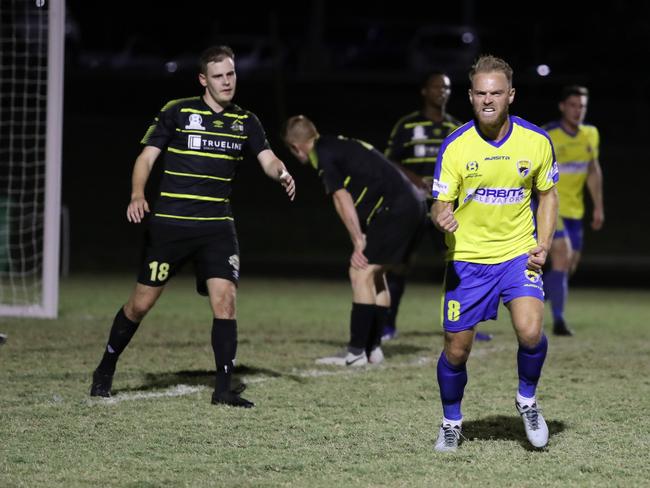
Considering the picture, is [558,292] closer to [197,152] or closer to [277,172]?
[277,172]

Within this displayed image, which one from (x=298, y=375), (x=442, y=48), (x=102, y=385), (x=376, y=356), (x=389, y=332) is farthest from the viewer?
(x=442, y=48)

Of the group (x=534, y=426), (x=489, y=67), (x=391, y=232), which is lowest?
(x=534, y=426)

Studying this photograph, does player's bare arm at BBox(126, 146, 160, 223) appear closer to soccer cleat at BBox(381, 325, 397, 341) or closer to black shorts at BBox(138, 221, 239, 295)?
black shorts at BBox(138, 221, 239, 295)

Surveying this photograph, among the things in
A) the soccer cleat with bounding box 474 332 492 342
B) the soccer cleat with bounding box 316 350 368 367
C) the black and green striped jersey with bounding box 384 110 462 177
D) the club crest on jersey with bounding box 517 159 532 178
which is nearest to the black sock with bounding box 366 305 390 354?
the soccer cleat with bounding box 316 350 368 367

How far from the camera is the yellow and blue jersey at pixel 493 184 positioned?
607cm

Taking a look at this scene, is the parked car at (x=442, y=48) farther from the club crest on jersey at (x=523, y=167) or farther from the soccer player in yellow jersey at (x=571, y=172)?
the club crest on jersey at (x=523, y=167)

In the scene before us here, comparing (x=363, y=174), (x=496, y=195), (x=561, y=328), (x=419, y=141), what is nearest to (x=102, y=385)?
(x=363, y=174)

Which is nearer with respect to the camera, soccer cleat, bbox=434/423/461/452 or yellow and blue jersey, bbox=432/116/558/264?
yellow and blue jersey, bbox=432/116/558/264

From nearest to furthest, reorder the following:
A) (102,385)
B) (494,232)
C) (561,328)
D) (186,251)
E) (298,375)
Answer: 1. (494,232)
2. (186,251)
3. (102,385)
4. (298,375)
5. (561,328)

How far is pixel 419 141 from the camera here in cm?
1046

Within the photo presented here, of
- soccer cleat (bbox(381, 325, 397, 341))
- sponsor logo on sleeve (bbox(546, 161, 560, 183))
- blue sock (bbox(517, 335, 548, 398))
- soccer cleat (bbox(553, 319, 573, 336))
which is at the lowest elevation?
soccer cleat (bbox(381, 325, 397, 341))

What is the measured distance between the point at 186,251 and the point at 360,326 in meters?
2.06

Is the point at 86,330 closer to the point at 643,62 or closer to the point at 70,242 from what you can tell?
the point at 70,242

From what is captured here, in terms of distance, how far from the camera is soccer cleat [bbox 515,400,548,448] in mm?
6125
